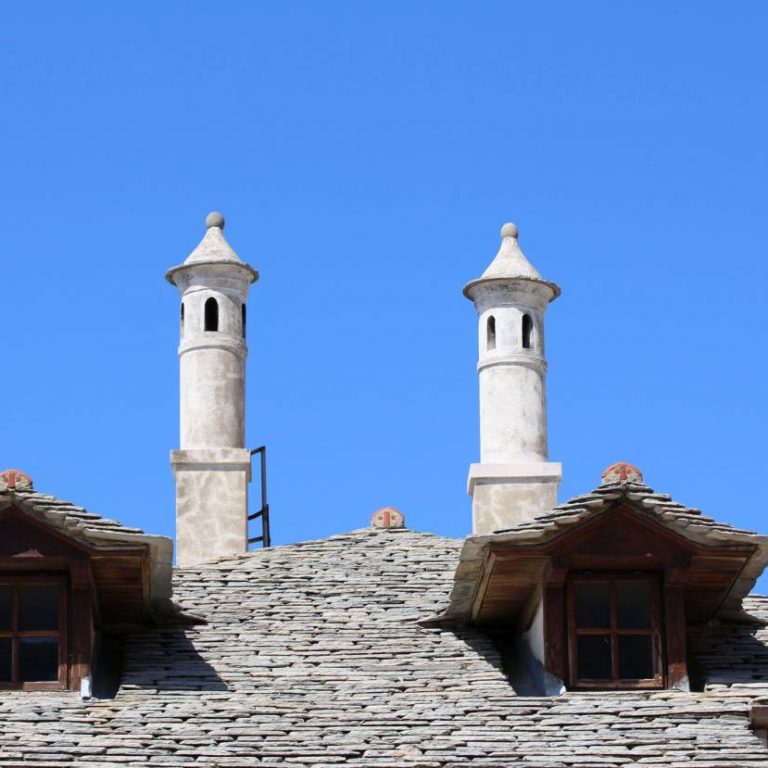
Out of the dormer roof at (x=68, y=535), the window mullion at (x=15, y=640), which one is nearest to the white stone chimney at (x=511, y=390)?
the dormer roof at (x=68, y=535)

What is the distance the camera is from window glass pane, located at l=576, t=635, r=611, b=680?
30953 mm

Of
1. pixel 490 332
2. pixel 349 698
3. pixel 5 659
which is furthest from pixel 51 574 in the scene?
pixel 490 332

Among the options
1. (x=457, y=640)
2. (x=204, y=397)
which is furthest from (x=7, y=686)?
(x=204, y=397)

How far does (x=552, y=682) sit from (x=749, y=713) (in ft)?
9.58

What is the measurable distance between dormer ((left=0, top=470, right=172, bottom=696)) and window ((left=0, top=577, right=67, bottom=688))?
1 cm

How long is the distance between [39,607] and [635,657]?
21.2 feet

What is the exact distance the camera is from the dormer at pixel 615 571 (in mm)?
30828

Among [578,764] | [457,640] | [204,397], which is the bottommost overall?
[578,764]

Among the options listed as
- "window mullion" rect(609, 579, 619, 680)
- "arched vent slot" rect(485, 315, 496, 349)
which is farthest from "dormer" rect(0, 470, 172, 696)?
"arched vent slot" rect(485, 315, 496, 349)

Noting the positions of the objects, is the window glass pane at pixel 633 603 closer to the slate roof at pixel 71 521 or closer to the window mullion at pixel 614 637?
the window mullion at pixel 614 637

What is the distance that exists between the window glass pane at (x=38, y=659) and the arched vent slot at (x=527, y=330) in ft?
37.6

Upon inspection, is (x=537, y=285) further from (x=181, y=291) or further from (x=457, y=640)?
(x=457, y=640)

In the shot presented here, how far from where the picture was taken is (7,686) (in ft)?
100

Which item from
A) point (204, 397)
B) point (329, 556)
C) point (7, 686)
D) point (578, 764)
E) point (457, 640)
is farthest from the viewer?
point (204, 397)
